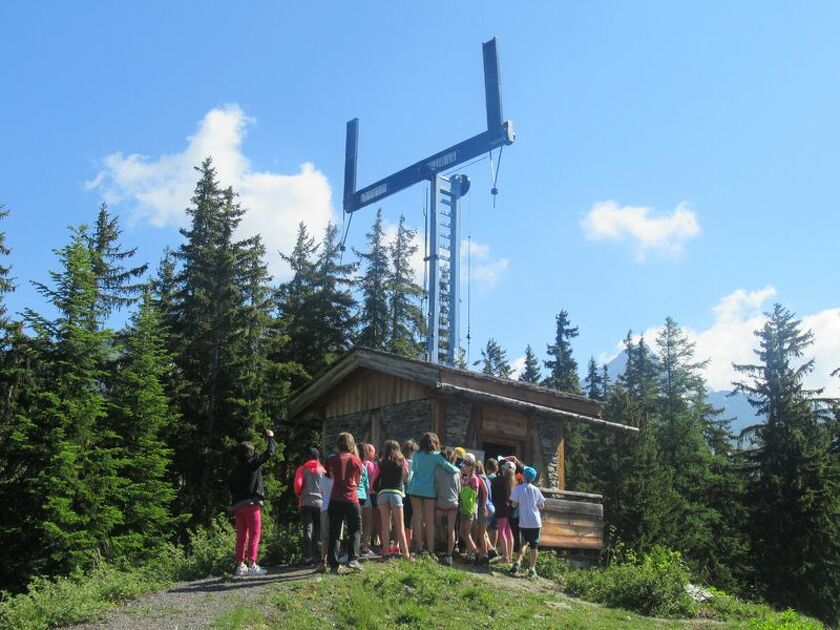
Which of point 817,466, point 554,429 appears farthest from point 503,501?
point 817,466

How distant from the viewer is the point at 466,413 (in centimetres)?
1692

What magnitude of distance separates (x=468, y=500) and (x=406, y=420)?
4.92 m

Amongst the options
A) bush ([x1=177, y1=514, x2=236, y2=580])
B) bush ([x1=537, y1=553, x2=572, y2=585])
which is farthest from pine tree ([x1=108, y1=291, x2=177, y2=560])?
bush ([x1=537, y1=553, x2=572, y2=585])

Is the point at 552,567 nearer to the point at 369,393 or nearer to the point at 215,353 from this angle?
the point at 369,393

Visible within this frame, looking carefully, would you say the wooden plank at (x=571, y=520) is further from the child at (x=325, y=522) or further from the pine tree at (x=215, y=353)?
the pine tree at (x=215, y=353)

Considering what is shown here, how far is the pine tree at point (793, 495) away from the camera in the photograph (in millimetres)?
31672

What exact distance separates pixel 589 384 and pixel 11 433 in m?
43.8

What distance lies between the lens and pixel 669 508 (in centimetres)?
3281

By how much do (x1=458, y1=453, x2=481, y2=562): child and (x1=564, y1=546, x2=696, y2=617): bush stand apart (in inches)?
70.6

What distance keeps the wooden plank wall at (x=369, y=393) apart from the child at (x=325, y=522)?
526 cm

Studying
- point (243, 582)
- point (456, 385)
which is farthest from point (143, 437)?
point (243, 582)

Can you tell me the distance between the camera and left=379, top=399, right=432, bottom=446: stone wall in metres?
16.9

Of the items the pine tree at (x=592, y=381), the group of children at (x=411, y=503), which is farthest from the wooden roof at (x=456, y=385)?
the pine tree at (x=592, y=381)

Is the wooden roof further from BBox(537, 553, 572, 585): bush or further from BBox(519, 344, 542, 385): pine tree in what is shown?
BBox(519, 344, 542, 385): pine tree
